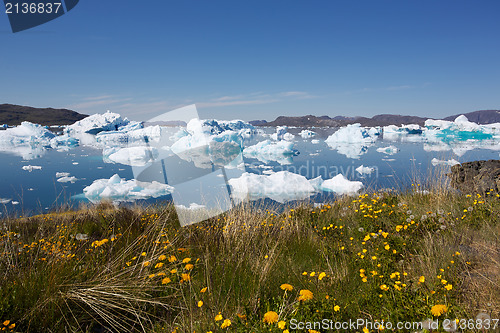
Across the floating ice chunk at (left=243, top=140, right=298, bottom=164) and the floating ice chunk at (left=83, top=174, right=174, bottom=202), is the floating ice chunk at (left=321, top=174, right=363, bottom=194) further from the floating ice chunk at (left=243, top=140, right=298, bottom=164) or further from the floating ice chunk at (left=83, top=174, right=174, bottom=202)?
the floating ice chunk at (left=243, top=140, right=298, bottom=164)

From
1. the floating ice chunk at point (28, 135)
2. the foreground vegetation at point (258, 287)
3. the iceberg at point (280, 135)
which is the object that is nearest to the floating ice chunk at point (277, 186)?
the foreground vegetation at point (258, 287)

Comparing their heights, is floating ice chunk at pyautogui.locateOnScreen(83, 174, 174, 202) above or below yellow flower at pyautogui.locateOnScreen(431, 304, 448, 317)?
below

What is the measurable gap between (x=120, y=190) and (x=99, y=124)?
56.0m

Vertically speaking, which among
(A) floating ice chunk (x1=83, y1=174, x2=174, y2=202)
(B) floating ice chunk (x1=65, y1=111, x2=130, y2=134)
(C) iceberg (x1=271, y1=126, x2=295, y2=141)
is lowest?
(A) floating ice chunk (x1=83, y1=174, x2=174, y2=202)

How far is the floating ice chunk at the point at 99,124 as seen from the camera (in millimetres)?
64562

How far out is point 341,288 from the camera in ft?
7.60

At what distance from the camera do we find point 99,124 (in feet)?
213

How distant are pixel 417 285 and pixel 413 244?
108cm

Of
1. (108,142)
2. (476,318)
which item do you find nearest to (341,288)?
(476,318)

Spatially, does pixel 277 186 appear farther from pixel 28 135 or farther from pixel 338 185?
pixel 28 135

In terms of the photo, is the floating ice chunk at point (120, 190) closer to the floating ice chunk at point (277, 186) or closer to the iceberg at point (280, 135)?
the floating ice chunk at point (277, 186)

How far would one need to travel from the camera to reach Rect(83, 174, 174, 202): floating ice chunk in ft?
55.6

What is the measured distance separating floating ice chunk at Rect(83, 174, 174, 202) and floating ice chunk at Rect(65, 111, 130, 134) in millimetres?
52379

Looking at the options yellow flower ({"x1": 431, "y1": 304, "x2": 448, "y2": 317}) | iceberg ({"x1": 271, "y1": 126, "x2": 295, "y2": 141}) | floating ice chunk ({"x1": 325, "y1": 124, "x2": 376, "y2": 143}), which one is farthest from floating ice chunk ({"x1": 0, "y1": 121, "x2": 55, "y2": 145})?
yellow flower ({"x1": 431, "y1": 304, "x2": 448, "y2": 317})
